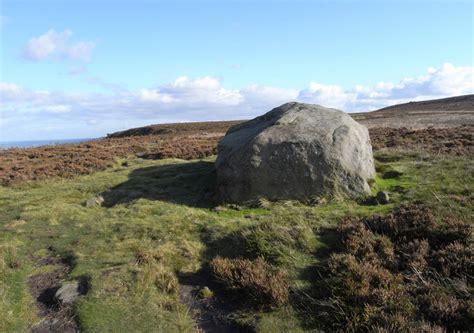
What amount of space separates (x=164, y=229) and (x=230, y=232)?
2.21 m

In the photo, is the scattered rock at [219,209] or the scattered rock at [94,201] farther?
the scattered rock at [94,201]

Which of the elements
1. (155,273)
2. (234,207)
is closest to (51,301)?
(155,273)

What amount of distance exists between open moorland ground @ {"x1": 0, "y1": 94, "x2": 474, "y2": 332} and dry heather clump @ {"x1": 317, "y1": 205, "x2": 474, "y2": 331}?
32mm

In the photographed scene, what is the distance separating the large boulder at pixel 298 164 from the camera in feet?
52.5

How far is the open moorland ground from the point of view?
27.6ft

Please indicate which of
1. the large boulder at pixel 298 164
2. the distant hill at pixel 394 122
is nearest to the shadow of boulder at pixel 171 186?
the large boulder at pixel 298 164

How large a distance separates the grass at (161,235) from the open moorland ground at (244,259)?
0.04 meters

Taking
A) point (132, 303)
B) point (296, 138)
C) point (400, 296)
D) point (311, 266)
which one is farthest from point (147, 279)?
point (296, 138)

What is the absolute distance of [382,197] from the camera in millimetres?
14883

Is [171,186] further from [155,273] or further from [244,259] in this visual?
[155,273]

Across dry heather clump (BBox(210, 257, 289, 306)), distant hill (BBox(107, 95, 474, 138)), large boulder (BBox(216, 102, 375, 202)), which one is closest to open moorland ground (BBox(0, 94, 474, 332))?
dry heather clump (BBox(210, 257, 289, 306))

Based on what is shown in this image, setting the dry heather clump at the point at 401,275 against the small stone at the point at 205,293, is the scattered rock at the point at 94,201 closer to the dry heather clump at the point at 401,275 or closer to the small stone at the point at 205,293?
the small stone at the point at 205,293

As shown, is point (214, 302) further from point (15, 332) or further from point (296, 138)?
point (296, 138)

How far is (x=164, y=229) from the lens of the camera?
43.9 feet
